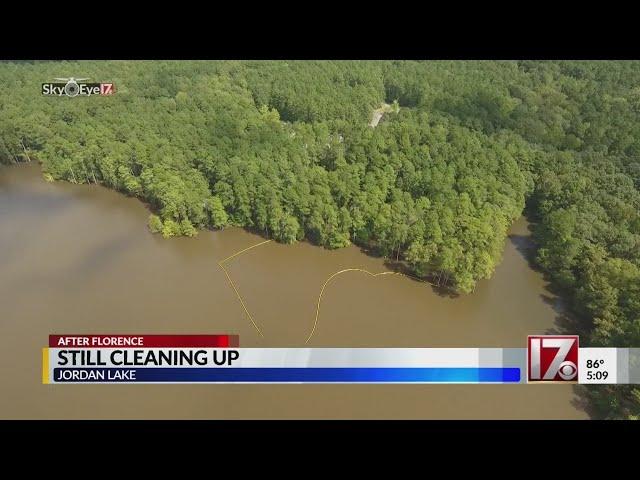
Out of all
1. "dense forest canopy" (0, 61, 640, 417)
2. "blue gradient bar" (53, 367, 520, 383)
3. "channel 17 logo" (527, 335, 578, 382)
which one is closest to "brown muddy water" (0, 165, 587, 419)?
"blue gradient bar" (53, 367, 520, 383)

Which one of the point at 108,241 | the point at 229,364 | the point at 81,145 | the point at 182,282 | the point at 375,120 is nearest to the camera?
the point at 229,364

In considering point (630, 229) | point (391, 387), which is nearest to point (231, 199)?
point (391, 387)

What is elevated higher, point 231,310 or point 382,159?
point 382,159

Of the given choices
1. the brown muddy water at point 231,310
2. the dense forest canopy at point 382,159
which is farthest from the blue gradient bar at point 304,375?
the dense forest canopy at point 382,159

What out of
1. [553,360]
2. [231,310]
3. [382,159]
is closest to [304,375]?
[231,310]

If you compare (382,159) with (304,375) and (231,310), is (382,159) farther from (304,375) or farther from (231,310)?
(304,375)

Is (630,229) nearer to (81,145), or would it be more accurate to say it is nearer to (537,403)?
(537,403)
